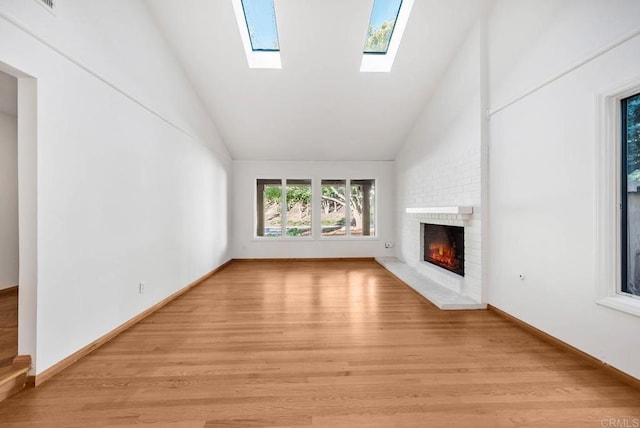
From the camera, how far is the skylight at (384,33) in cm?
372

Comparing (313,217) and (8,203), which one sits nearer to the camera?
(8,203)

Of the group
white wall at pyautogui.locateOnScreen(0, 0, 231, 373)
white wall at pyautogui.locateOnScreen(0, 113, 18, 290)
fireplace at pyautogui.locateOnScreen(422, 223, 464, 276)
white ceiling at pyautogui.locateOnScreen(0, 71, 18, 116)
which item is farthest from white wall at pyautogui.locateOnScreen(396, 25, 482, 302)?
white wall at pyautogui.locateOnScreen(0, 113, 18, 290)

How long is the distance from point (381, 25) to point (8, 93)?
4.72m

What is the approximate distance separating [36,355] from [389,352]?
2.56 m

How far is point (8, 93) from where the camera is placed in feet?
10.1

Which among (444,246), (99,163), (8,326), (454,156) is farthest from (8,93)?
(444,246)

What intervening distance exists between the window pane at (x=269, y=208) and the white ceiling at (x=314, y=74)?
1039 mm

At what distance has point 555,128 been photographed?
2455 mm

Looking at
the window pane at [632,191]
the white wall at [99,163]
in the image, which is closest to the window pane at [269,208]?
the white wall at [99,163]

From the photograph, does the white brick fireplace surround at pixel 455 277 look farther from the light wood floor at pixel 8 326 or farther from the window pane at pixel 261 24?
the light wood floor at pixel 8 326

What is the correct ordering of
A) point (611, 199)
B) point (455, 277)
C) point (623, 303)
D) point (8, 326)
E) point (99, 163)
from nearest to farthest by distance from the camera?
point (623, 303), point (611, 199), point (99, 163), point (8, 326), point (455, 277)

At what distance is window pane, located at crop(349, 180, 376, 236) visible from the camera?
281 inches

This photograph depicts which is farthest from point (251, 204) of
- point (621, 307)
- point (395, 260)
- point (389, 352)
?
point (621, 307)

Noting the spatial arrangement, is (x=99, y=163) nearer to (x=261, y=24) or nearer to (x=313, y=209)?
(x=261, y=24)
